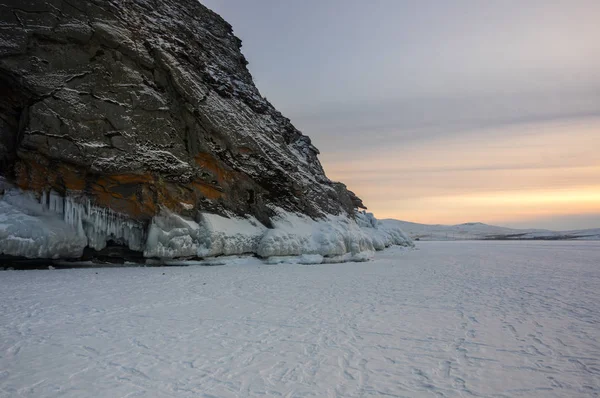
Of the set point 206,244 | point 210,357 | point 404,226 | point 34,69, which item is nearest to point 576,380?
point 210,357

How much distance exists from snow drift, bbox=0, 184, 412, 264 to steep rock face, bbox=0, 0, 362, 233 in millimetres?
709

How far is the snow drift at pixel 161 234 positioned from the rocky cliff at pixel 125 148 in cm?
6

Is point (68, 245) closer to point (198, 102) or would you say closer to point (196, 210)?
point (196, 210)

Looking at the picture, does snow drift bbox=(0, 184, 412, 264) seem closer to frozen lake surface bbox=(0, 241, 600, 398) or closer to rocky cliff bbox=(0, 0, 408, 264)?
rocky cliff bbox=(0, 0, 408, 264)

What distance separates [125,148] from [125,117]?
5.84 feet

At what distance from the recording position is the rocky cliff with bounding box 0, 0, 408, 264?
669 inches

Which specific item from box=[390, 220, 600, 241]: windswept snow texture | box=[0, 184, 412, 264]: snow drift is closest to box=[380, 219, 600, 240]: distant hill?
box=[390, 220, 600, 241]: windswept snow texture

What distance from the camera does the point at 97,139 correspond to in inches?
708

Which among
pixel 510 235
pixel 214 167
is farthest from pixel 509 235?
pixel 214 167

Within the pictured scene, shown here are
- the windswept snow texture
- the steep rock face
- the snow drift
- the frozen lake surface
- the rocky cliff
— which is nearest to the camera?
the frozen lake surface

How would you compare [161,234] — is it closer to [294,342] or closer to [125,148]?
[125,148]

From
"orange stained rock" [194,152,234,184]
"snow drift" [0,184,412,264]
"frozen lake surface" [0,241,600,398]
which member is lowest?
"frozen lake surface" [0,241,600,398]

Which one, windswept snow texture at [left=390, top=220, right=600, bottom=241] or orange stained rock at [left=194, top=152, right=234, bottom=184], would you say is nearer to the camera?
orange stained rock at [left=194, top=152, right=234, bottom=184]

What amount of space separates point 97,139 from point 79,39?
5.17 m
